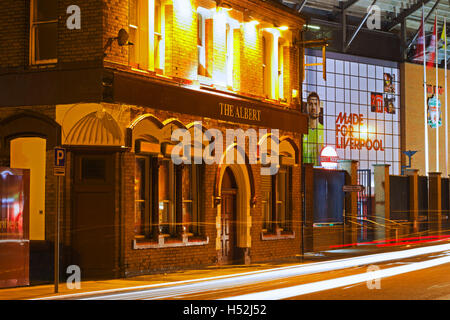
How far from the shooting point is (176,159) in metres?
19.3

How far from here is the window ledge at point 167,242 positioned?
695 inches

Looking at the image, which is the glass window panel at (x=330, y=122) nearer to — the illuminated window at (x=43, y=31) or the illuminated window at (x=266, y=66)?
the illuminated window at (x=266, y=66)

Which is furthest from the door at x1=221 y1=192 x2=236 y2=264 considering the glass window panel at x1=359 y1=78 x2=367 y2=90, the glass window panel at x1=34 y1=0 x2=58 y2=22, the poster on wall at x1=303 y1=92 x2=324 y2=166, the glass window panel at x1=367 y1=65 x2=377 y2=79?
the glass window panel at x1=367 y1=65 x2=377 y2=79

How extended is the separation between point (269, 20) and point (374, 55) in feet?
104

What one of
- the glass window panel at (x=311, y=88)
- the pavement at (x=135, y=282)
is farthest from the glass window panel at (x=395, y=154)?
the pavement at (x=135, y=282)

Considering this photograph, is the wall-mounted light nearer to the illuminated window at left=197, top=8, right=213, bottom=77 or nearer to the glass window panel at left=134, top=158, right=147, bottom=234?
the illuminated window at left=197, top=8, right=213, bottom=77

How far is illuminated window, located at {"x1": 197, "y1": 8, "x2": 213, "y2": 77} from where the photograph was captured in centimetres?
2053

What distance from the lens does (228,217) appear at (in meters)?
21.8

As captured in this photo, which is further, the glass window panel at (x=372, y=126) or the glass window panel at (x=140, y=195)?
the glass window panel at (x=372, y=126)

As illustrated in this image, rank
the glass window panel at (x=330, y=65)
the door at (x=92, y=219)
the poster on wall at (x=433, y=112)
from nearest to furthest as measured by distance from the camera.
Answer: the door at (x=92, y=219) < the glass window panel at (x=330, y=65) < the poster on wall at (x=433, y=112)

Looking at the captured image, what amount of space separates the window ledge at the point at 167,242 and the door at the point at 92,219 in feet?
2.92
